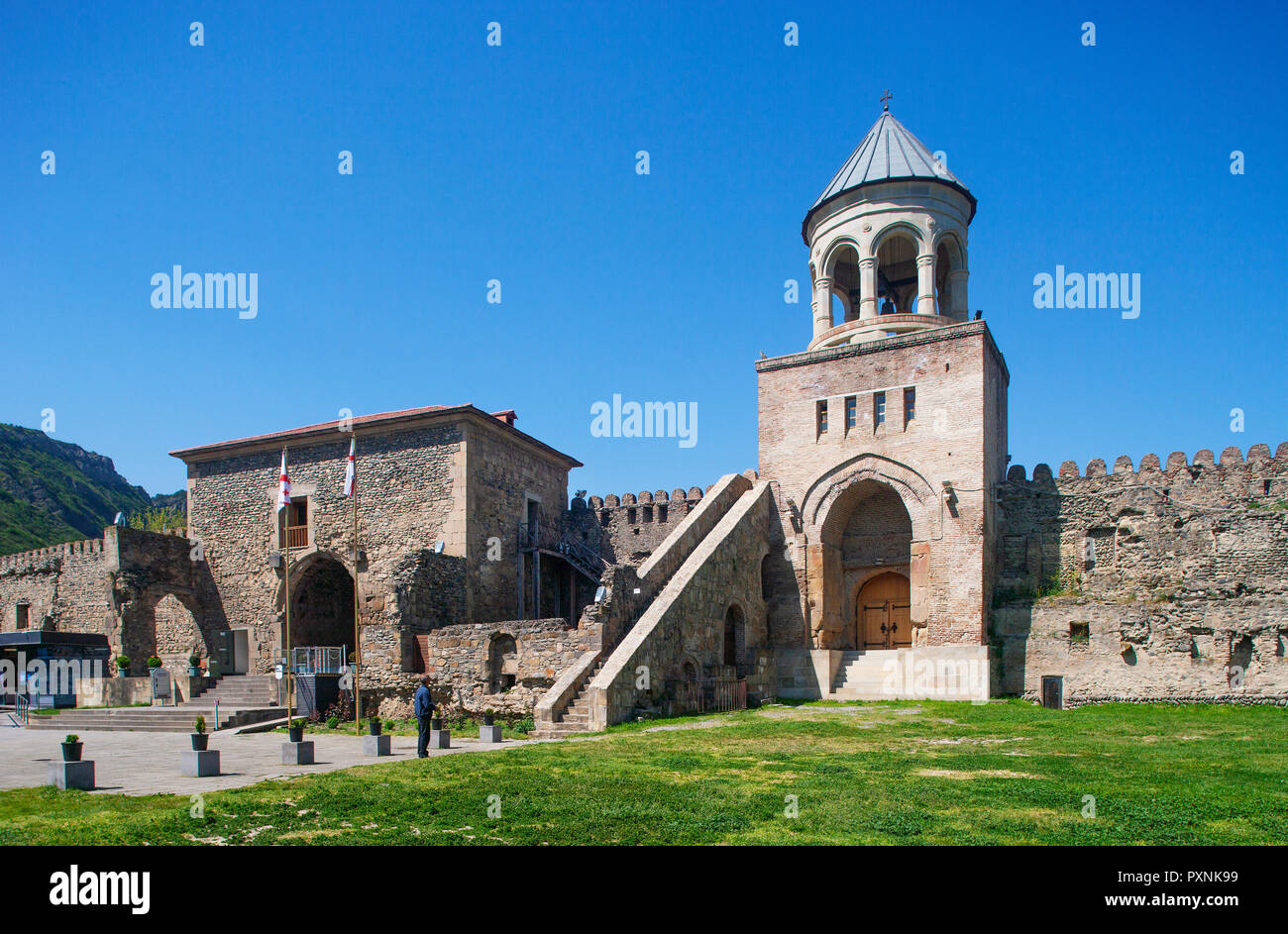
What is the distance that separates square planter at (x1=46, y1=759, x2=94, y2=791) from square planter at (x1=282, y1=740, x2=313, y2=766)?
2.72m

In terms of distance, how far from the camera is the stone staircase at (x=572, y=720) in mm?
17056

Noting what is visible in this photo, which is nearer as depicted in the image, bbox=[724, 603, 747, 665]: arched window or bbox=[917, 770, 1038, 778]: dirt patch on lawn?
bbox=[917, 770, 1038, 778]: dirt patch on lawn

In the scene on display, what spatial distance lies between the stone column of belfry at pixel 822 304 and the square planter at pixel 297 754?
19.9m

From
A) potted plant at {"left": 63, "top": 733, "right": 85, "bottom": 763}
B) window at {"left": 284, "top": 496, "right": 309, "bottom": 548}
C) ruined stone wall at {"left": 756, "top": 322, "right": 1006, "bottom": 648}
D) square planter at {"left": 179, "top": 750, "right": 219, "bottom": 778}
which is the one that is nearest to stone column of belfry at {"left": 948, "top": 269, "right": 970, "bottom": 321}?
ruined stone wall at {"left": 756, "top": 322, "right": 1006, "bottom": 648}

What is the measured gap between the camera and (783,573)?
2658 centimetres

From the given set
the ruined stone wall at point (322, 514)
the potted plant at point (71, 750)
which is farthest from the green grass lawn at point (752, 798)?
the ruined stone wall at point (322, 514)

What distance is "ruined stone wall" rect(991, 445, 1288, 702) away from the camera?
21453mm

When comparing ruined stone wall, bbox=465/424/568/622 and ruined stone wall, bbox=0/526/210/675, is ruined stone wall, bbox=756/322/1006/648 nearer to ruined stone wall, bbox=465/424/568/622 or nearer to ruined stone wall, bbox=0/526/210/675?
ruined stone wall, bbox=465/424/568/622

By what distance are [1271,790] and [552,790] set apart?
Answer: 734 centimetres

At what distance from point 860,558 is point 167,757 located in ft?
63.5

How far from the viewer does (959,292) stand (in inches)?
1080
